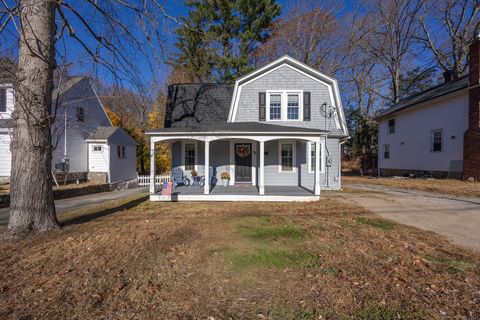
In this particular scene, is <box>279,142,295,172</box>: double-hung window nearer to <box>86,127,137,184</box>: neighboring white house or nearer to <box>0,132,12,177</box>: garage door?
<box>86,127,137,184</box>: neighboring white house

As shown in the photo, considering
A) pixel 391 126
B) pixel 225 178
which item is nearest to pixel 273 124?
pixel 225 178

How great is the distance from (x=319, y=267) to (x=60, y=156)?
18.3 meters

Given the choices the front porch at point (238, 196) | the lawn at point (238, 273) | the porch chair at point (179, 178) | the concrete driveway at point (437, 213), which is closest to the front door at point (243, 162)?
the front porch at point (238, 196)

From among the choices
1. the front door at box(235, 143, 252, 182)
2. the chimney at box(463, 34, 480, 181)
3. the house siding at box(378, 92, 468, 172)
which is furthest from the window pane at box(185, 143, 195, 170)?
the house siding at box(378, 92, 468, 172)

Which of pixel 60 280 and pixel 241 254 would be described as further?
pixel 241 254

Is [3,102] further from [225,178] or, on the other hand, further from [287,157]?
[287,157]

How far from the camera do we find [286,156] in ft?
40.1

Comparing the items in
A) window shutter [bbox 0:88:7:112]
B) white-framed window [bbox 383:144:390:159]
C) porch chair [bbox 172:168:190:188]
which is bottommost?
porch chair [bbox 172:168:190:188]

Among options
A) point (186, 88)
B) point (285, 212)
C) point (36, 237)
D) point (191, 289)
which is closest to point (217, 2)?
point (186, 88)

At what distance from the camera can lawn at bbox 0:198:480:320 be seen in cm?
274

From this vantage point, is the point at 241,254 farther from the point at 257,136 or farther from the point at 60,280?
the point at 257,136

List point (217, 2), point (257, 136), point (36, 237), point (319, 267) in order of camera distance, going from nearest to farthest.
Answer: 1. point (319, 267)
2. point (36, 237)
3. point (257, 136)
4. point (217, 2)

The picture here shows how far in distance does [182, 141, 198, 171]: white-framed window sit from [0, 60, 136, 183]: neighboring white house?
7149 mm

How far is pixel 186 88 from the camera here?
46.8ft
